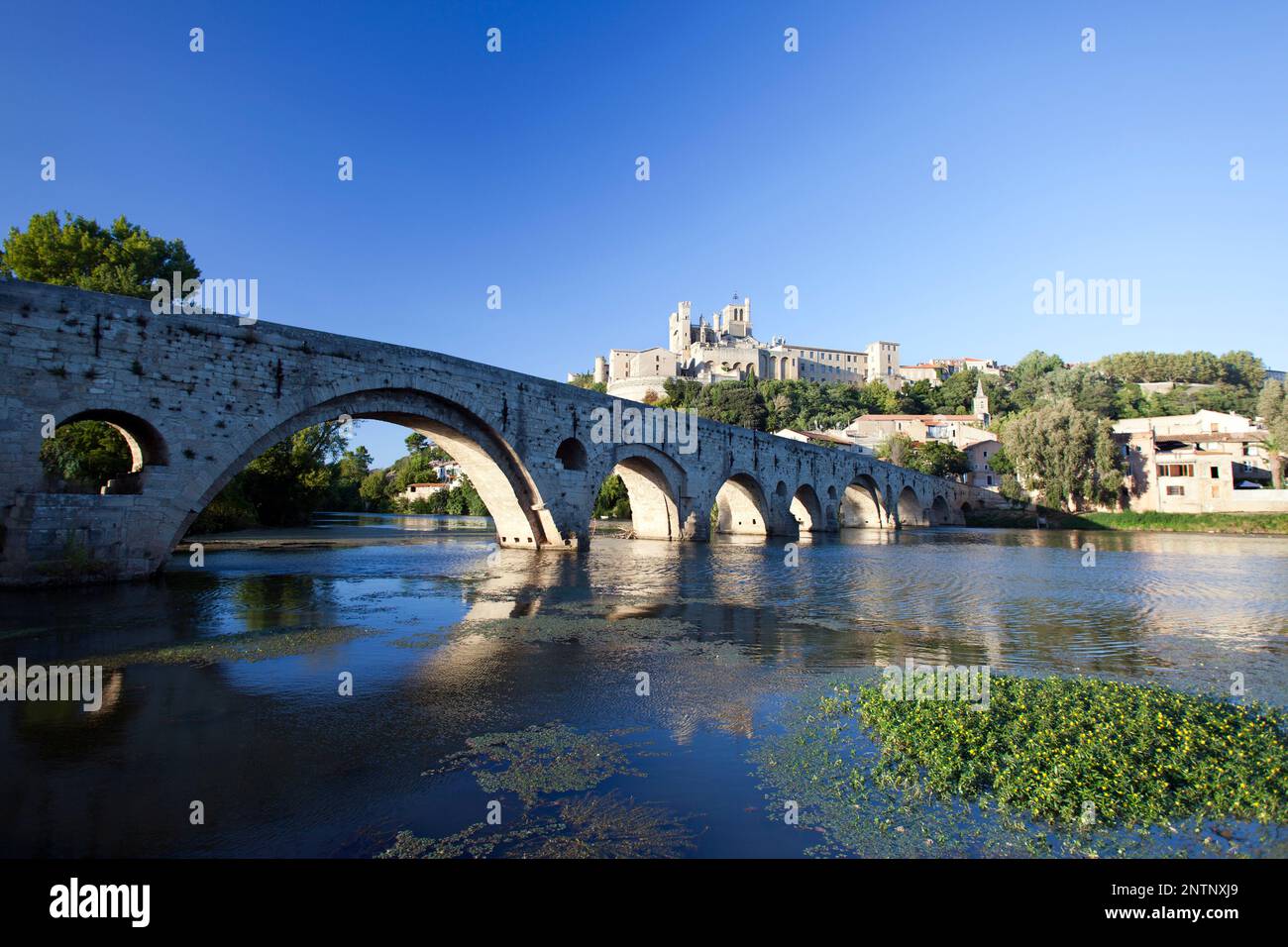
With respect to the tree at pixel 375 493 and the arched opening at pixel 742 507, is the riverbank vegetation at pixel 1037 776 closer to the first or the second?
the arched opening at pixel 742 507

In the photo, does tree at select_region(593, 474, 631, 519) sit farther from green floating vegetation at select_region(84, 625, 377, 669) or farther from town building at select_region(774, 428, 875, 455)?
green floating vegetation at select_region(84, 625, 377, 669)

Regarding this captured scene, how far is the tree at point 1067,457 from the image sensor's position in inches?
2510

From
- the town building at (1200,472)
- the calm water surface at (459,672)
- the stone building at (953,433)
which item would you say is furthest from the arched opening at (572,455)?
the stone building at (953,433)

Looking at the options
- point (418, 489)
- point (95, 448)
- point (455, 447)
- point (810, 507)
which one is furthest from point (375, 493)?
point (455, 447)

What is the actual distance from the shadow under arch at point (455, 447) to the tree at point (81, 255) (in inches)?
659

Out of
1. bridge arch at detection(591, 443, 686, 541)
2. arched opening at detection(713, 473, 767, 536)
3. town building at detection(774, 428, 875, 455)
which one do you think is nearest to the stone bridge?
bridge arch at detection(591, 443, 686, 541)

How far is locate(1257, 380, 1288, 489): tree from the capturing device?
56281mm

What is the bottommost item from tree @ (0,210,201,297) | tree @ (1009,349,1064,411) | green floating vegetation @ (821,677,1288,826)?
green floating vegetation @ (821,677,1288,826)

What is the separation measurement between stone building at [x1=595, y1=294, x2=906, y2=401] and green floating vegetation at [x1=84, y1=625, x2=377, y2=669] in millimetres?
118013

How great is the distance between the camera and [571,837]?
3.97 m

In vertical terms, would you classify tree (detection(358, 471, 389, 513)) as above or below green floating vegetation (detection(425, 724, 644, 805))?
above

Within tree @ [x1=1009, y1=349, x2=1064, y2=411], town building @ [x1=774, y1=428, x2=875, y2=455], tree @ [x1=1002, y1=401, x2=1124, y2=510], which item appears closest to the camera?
tree @ [x1=1002, y1=401, x2=1124, y2=510]

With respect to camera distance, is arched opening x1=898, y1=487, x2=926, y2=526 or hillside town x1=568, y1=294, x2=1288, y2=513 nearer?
hillside town x1=568, y1=294, x2=1288, y2=513
